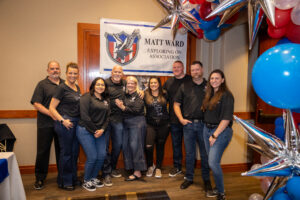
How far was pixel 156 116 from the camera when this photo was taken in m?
2.78

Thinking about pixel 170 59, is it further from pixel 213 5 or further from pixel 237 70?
pixel 213 5

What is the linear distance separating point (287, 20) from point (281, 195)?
1183 millimetres

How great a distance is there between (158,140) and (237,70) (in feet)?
5.14

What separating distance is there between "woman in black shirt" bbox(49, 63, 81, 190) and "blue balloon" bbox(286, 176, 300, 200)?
2.03 meters

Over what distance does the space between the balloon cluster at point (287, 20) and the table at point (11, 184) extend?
216 cm

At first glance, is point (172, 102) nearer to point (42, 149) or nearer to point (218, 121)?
point (218, 121)

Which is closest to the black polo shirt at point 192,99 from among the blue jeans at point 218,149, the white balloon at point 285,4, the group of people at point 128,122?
the group of people at point 128,122

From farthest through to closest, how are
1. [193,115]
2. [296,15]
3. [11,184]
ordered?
[193,115] → [11,184] → [296,15]

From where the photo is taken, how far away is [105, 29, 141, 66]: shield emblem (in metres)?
3.14

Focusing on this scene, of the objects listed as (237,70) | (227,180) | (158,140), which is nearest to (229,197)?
(227,180)

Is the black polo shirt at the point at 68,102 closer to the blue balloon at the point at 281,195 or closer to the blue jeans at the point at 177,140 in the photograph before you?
the blue jeans at the point at 177,140

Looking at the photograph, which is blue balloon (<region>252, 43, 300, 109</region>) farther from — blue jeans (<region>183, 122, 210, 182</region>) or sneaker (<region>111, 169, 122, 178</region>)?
sneaker (<region>111, 169, 122, 178</region>)

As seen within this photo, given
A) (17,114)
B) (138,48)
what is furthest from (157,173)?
(17,114)

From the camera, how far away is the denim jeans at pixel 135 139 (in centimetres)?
269
